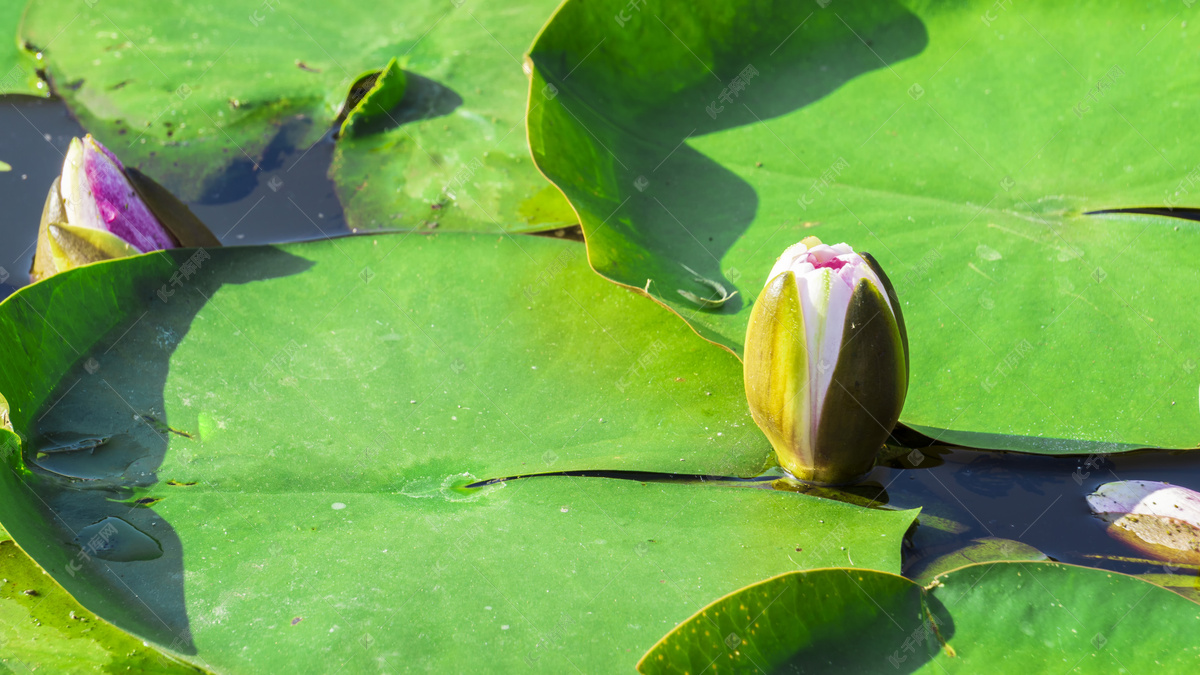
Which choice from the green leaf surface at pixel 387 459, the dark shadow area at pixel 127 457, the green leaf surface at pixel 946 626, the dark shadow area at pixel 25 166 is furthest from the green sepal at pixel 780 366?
the dark shadow area at pixel 25 166

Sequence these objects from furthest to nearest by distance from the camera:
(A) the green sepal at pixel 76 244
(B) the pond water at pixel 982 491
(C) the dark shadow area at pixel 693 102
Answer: (C) the dark shadow area at pixel 693 102 < (A) the green sepal at pixel 76 244 < (B) the pond water at pixel 982 491

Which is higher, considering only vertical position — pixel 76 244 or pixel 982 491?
pixel 76 244

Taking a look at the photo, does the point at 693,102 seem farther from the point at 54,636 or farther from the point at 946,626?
the point at 54,636

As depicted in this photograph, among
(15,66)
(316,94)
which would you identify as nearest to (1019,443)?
(316,94)

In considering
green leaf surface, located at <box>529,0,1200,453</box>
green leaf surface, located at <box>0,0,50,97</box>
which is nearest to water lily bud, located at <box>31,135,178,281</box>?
green leaf surface, located at <box>0,0,50,97</box>

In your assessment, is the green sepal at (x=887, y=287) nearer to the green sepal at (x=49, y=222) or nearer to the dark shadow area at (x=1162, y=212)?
the dark shadow area at (x=1162, y=212)
